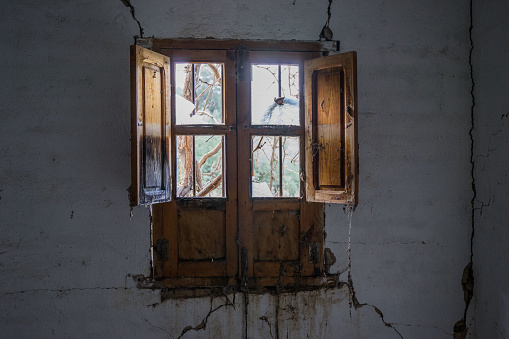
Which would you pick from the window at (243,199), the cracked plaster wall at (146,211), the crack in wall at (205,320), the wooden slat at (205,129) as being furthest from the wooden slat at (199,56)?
the crack in wall at (205,320)

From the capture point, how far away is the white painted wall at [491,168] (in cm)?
206

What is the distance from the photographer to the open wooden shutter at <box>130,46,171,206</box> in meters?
1.83

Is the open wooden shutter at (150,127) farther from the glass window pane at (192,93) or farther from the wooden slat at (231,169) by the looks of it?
the wooden slat at (231,169)

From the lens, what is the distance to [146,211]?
7.27ft

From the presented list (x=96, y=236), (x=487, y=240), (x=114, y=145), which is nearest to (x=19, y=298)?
(x=96, y=236)

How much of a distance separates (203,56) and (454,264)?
2170 millimetres

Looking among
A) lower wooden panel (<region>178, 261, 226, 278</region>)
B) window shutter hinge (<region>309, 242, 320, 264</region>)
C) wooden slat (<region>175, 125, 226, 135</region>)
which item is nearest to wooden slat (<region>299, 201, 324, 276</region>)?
window shutter hinge (<region>309, 242, 320, 264</region>)

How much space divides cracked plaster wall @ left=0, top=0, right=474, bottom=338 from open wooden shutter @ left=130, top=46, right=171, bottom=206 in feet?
0.89

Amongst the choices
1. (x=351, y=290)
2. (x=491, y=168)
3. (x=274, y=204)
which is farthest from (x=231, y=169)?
(x=491, y=168)

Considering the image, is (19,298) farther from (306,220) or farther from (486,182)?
A: (486,182)

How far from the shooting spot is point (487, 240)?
7.17 ft

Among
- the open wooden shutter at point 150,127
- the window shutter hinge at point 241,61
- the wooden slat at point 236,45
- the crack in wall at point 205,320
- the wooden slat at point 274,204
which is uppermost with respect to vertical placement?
the wooden slat at point 236,45

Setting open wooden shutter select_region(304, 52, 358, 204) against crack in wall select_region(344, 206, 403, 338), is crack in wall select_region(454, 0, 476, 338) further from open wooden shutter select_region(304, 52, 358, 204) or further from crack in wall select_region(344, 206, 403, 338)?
open wooden shutter select_region(304, 52, 358, 204)

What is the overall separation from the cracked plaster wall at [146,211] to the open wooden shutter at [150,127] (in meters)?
0.27
